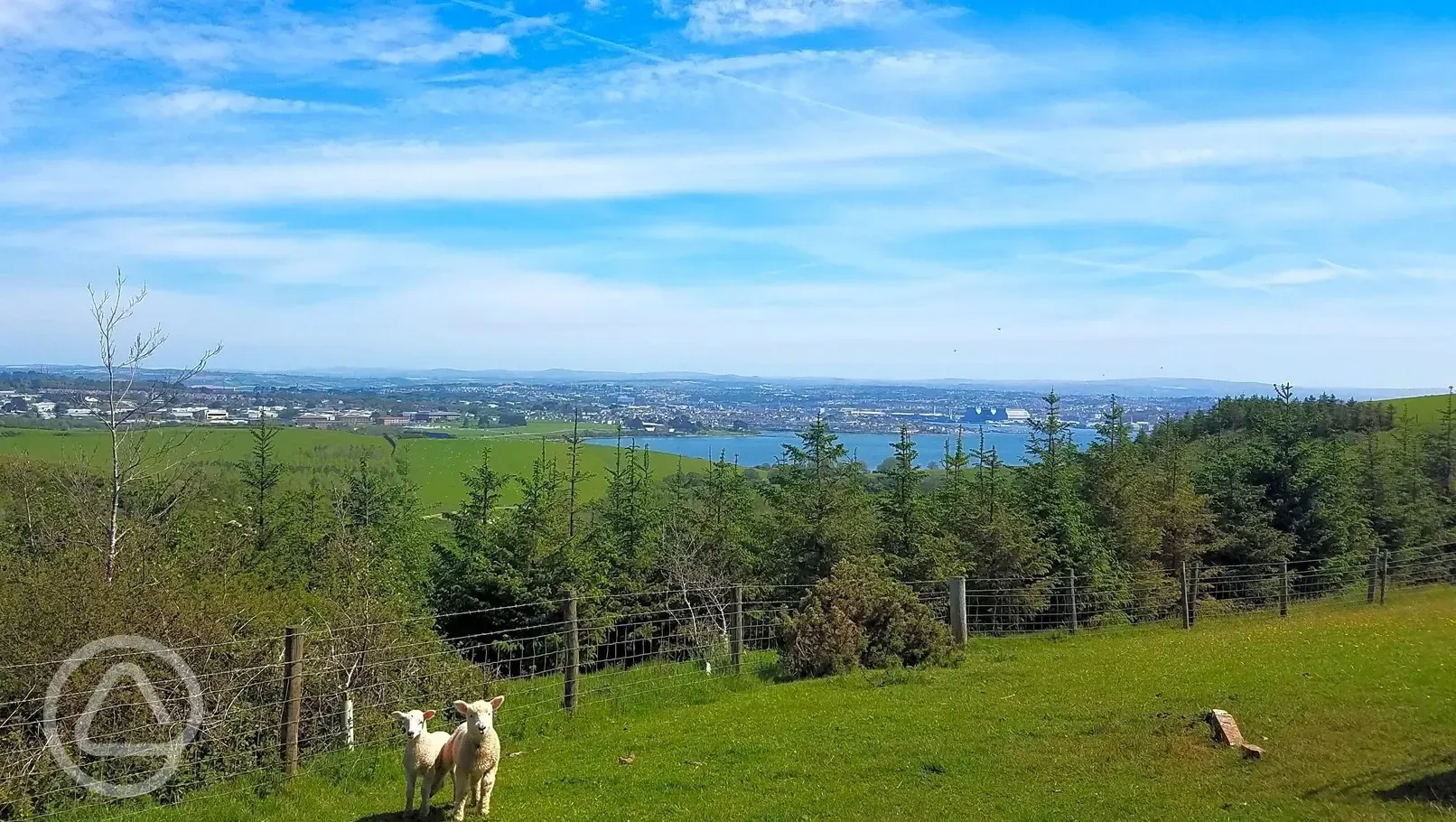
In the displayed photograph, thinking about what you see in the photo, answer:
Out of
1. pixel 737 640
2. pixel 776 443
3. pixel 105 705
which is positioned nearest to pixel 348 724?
pixel 105 705

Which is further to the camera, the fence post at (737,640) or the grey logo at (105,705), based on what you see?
the fence post at (737,640)

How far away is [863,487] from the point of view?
92.4ft

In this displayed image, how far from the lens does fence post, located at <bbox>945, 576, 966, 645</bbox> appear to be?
1739cm

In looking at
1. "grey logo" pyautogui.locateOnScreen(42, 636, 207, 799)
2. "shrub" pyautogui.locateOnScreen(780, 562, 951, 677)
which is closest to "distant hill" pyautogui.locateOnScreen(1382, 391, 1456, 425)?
"shrub" pyautogui.locateOnScreen(780, 562, 951, 677)

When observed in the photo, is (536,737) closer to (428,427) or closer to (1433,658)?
(1433,658)

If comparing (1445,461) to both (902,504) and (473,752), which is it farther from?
(473,752)

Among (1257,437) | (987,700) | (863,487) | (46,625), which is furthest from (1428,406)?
(46,625)

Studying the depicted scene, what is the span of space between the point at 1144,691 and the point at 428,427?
71466 mm

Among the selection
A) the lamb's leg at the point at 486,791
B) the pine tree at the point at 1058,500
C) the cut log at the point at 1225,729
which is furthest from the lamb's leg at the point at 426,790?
the pine tree at the point at 1058,500

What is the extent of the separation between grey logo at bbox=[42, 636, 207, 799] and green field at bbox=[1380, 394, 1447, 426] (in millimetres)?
70040

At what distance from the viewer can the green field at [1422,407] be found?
6339cm

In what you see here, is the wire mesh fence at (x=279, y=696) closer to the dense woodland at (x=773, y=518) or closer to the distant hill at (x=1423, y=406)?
the dense woodland at (x=773, y=518)

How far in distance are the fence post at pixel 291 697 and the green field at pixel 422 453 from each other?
10.3 m

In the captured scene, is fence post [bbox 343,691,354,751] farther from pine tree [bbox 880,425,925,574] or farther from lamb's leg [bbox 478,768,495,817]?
pine tree [bbox 880,425,925,574]
